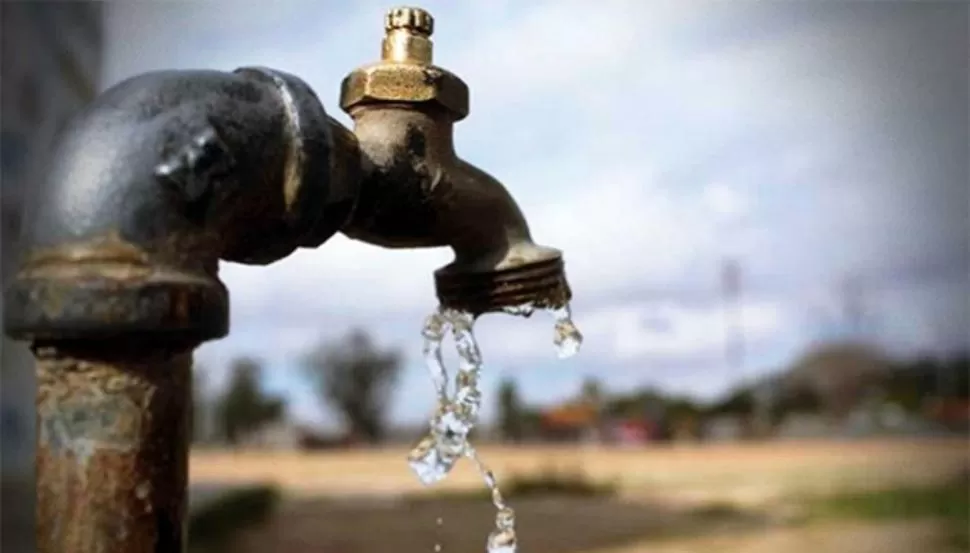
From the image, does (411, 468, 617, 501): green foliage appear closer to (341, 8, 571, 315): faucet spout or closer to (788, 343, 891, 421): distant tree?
(788, 343, 891, 421): distant tree

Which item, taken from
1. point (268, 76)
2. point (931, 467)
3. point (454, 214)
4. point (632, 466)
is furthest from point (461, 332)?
point (931, 467)

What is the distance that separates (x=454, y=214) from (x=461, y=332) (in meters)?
0.08

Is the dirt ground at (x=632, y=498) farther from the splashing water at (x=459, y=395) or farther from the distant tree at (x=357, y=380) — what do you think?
the splashing water at (x=459, y=395)

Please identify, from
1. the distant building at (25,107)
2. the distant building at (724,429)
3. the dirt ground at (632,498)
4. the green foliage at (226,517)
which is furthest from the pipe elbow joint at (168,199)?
the distant building at (724,429)

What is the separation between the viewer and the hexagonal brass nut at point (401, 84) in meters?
0.50

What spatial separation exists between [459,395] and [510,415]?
254cm

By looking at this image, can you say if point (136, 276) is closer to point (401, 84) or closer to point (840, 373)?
point (401, 84)

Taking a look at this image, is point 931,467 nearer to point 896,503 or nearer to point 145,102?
point 896,503

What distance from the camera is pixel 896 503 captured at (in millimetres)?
3182

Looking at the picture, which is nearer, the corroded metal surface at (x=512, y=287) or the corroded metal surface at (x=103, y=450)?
the corroded metal surface at (x=103, y=450)

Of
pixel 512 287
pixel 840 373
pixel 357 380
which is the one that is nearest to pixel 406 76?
pixel 512 287

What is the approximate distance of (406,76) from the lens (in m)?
0.50

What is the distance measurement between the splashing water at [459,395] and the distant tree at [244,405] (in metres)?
2.49

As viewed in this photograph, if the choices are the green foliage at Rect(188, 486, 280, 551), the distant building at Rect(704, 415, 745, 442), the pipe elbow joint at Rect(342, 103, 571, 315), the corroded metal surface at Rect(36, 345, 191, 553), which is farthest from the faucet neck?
the distant building at Rect(704, 415, 745, 442)
